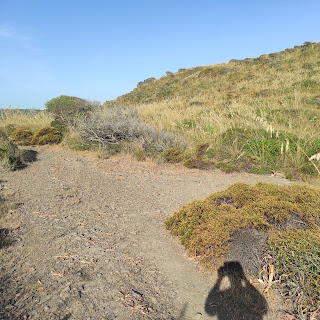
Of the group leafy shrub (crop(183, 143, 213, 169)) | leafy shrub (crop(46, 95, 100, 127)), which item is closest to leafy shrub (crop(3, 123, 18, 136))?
leafy shrub (crop(46, 95, 100, 127))

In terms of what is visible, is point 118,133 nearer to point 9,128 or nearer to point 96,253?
point 9,128

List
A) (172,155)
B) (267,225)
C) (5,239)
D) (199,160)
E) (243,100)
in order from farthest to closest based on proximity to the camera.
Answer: (243,100), (172,155), (199,160), (5,239), (267,225)

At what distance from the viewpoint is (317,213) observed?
3.03m

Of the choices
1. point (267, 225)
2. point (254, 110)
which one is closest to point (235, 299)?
point (267, 225)

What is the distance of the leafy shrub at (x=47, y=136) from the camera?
8.45 meters

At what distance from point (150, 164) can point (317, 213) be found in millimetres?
4475

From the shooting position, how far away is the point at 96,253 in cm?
292

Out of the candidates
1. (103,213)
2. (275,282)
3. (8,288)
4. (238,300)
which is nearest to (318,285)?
(275,282)

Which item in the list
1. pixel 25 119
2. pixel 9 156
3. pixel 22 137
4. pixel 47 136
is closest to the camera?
pixel 9 156

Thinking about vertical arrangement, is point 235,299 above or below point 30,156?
below

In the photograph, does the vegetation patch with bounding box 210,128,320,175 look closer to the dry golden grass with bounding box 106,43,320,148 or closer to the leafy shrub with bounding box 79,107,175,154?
the dry golden grass with bounding box 106,43,320,148

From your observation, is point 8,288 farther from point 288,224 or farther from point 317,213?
point 317,213

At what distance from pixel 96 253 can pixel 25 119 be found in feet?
32.1

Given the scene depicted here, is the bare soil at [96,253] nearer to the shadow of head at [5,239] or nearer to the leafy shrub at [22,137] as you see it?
the shadow of head at [5,239]
